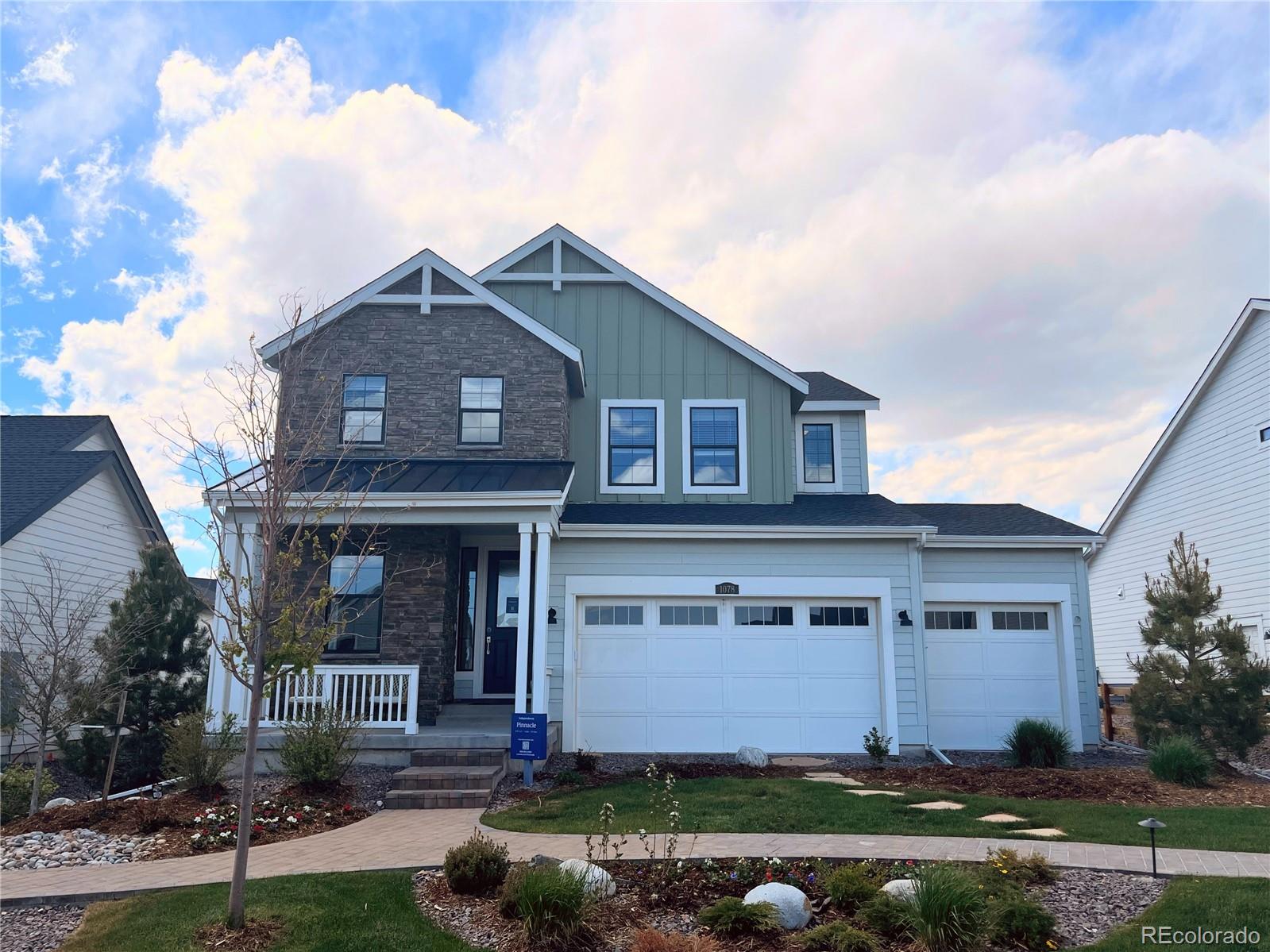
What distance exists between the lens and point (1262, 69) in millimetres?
11641

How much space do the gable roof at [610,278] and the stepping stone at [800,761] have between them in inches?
247

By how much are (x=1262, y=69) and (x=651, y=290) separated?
9347 millimetres

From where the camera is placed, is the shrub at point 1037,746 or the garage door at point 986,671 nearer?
the shrub at point 1037,746

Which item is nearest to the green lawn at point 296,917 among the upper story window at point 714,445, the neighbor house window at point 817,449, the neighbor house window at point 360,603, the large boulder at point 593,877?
the large boulder at point 593,877

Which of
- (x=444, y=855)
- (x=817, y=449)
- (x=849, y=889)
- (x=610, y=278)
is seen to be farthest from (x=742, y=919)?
(x=610, y=278)

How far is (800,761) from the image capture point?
496 inches

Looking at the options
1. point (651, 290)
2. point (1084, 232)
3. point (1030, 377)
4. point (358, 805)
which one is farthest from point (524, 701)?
point (1030, 377)

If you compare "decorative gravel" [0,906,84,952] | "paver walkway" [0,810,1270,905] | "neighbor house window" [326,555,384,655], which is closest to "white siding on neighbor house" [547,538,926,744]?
"neighbor house window" [326,555,384,655]

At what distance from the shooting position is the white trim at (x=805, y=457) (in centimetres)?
1622

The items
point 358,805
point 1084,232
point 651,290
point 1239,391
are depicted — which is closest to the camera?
point 358,805

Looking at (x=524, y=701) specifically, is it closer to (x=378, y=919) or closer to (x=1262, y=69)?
(x=378, y=919)

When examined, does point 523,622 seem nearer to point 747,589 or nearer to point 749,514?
point 747,589

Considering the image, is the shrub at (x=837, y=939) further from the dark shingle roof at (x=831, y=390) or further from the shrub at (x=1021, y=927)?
the dark shingle roof at (x=831, y=390)

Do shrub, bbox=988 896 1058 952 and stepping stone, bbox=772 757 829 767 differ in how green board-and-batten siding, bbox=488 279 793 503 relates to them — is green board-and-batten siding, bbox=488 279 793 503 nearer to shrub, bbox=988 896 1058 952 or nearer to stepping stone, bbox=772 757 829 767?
stepping stone, bbox=772 757 829 767
